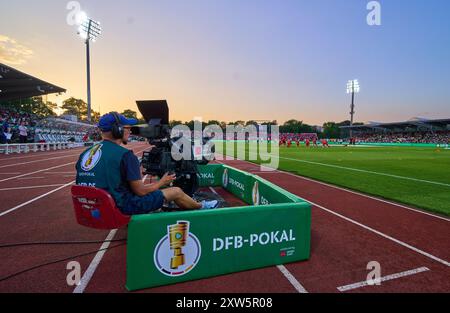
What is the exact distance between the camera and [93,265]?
131 inches

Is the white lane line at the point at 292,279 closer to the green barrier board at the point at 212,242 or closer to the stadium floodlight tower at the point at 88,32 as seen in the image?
the green barrier board at the point at 212,242

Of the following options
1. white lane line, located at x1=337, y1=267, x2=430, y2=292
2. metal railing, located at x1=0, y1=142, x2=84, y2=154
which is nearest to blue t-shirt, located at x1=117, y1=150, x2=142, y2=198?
white lane line, located at x1=337, y1=267, x2=430, y2=292

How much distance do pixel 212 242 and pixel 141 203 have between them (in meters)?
1.01

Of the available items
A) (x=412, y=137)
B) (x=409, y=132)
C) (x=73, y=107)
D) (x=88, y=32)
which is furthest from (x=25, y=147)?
(x=73, y=107)

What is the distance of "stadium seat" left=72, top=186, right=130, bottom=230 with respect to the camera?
Result: 107 inches

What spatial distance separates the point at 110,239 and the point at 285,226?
2.94 meters

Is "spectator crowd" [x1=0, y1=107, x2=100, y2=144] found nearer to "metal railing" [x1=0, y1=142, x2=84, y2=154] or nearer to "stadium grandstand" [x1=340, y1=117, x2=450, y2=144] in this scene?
"metal railing" [x1=0, y1=142, x2=84, y2=154]

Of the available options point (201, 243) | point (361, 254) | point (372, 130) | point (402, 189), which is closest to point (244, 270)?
point (201, 243)

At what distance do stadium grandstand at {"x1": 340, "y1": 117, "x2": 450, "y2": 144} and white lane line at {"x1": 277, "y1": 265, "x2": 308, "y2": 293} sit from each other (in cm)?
6704

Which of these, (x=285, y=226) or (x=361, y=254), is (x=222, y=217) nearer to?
(x=285, y=226)

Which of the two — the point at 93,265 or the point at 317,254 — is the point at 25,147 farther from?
the point at 317,254

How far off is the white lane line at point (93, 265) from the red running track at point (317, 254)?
23 millimetres

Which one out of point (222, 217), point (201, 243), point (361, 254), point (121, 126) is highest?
point (121, 126)

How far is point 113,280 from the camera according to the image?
2.97 metres
